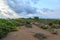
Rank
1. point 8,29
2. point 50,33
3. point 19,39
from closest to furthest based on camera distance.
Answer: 1. point 19,39
2. point 8,29
3. point 50,33

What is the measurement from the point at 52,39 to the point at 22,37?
2.57 m

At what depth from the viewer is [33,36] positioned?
50.4 ft

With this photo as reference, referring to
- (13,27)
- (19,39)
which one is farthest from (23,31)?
(19,39)

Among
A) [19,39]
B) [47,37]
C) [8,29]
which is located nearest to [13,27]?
[8,29]

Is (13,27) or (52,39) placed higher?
(13,27)

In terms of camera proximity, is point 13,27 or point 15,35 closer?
point 15,35

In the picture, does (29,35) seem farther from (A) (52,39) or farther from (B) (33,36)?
(A) (52,39)

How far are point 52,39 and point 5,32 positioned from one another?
403 cm

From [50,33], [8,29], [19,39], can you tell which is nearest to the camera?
[19,39]

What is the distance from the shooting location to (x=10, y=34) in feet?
50.9

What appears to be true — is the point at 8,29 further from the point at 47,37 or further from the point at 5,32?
the point at 47,37

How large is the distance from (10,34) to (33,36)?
199cm

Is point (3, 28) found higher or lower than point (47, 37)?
higher

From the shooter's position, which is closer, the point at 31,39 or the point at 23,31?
the point at 31,39
